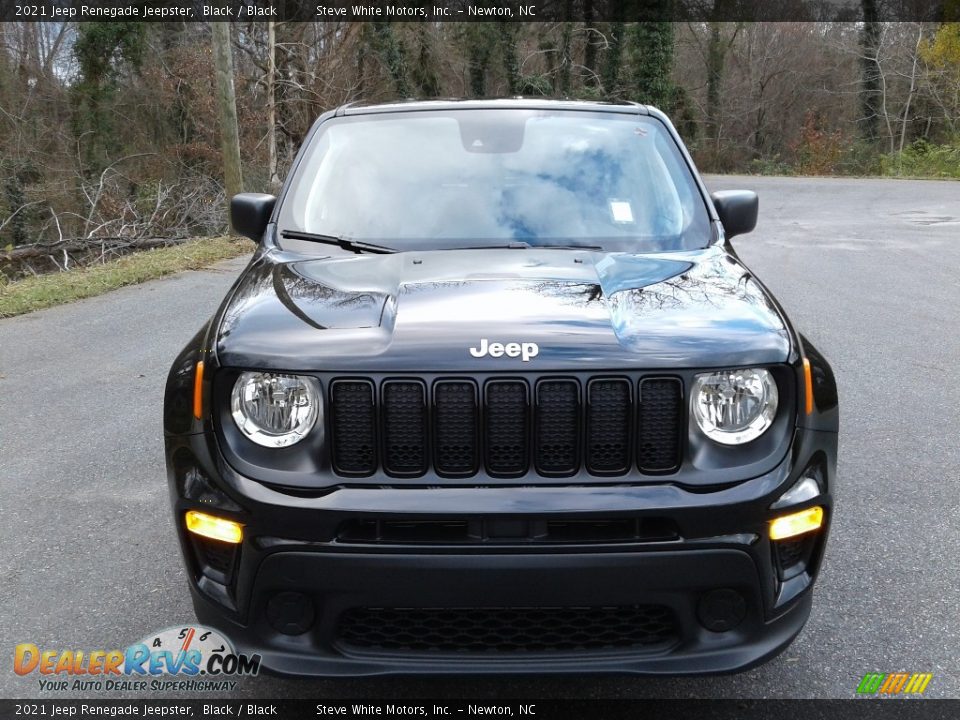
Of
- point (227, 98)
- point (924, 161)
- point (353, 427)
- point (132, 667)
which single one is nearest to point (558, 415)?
point (353, 427)

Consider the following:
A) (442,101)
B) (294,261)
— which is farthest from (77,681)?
(442,101)

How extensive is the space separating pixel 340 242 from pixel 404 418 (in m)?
1.28

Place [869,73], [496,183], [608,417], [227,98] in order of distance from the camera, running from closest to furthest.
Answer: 1. [608,417]
2. [496,183]
3. [227,98]
4. [869,73]

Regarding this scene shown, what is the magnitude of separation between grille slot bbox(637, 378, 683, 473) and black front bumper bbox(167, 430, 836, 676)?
0.07m

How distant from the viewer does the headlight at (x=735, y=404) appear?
2277 millimetres

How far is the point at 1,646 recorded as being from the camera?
297 centimetres

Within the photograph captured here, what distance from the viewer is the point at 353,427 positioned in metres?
2.24

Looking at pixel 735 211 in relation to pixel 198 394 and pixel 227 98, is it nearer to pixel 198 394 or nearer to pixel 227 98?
pixel 198 394

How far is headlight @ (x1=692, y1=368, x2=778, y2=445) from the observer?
2.28m

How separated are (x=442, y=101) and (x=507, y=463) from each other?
90.7 inches

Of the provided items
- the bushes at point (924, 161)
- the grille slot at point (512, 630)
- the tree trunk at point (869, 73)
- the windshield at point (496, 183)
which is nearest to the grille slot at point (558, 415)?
the grille slot at point (512, 630)

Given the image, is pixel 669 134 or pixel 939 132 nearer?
pixel 669 134

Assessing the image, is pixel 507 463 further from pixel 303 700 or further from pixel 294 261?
pixel 294 261

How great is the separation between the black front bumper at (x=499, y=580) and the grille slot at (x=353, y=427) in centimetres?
7
